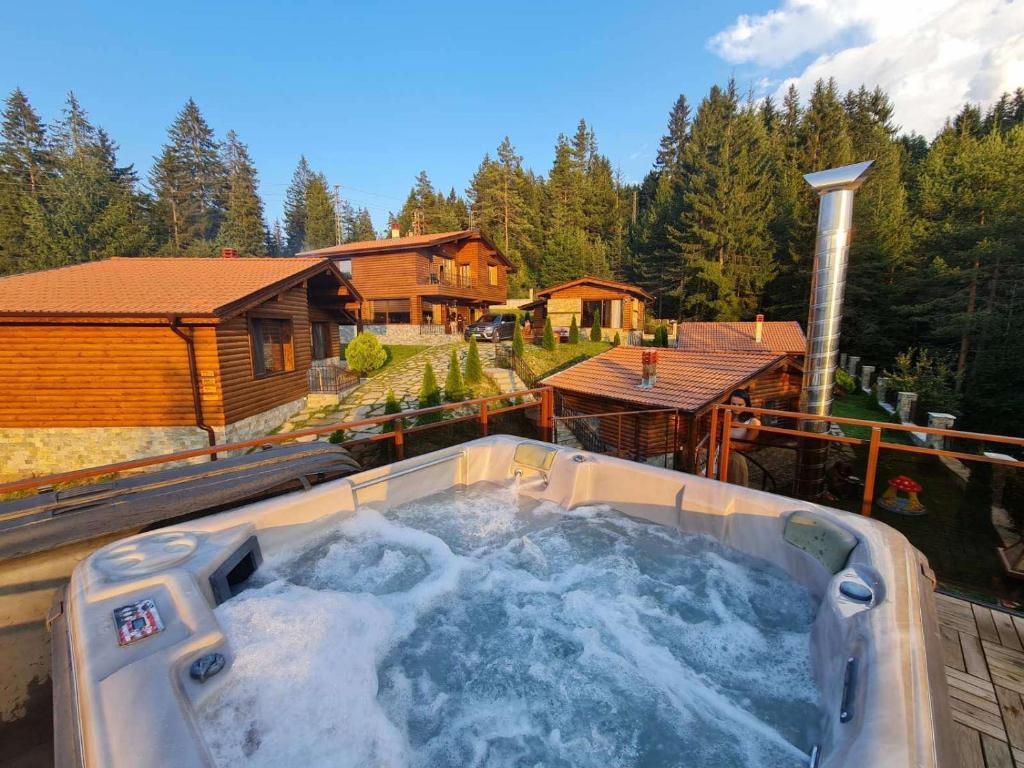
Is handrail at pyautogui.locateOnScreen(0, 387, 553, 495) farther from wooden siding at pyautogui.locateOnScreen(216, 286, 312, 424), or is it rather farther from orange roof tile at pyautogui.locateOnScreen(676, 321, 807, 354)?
orange roof tile at pyautogui.locateOnScreen(676, 321, 807, 354)

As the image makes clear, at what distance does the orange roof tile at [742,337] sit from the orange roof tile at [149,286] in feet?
44.2

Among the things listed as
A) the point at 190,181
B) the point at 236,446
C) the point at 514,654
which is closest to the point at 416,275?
the point at 236,446

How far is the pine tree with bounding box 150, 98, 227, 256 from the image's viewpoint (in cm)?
3538

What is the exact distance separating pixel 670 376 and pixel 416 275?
14.3m

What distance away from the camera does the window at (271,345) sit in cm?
1016

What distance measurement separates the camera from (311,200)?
148 feet

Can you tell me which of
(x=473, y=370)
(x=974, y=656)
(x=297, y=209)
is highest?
(x=297, y=209)

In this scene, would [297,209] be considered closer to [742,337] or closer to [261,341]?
[261,341]

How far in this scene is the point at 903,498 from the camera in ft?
27.6

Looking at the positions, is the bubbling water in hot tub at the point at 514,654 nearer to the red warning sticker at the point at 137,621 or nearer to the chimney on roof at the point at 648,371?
the red warning sticker at the point at 137,621

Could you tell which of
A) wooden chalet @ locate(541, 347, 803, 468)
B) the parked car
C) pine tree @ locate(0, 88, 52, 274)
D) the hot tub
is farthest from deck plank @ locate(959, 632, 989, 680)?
pine tree @ locate(0, 88, 52, 274)

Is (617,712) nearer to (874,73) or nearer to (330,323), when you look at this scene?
(330,323)

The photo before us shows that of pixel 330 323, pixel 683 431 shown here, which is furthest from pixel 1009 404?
pixel 330 323

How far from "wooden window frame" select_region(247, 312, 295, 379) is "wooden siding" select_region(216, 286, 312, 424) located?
0.04 m
